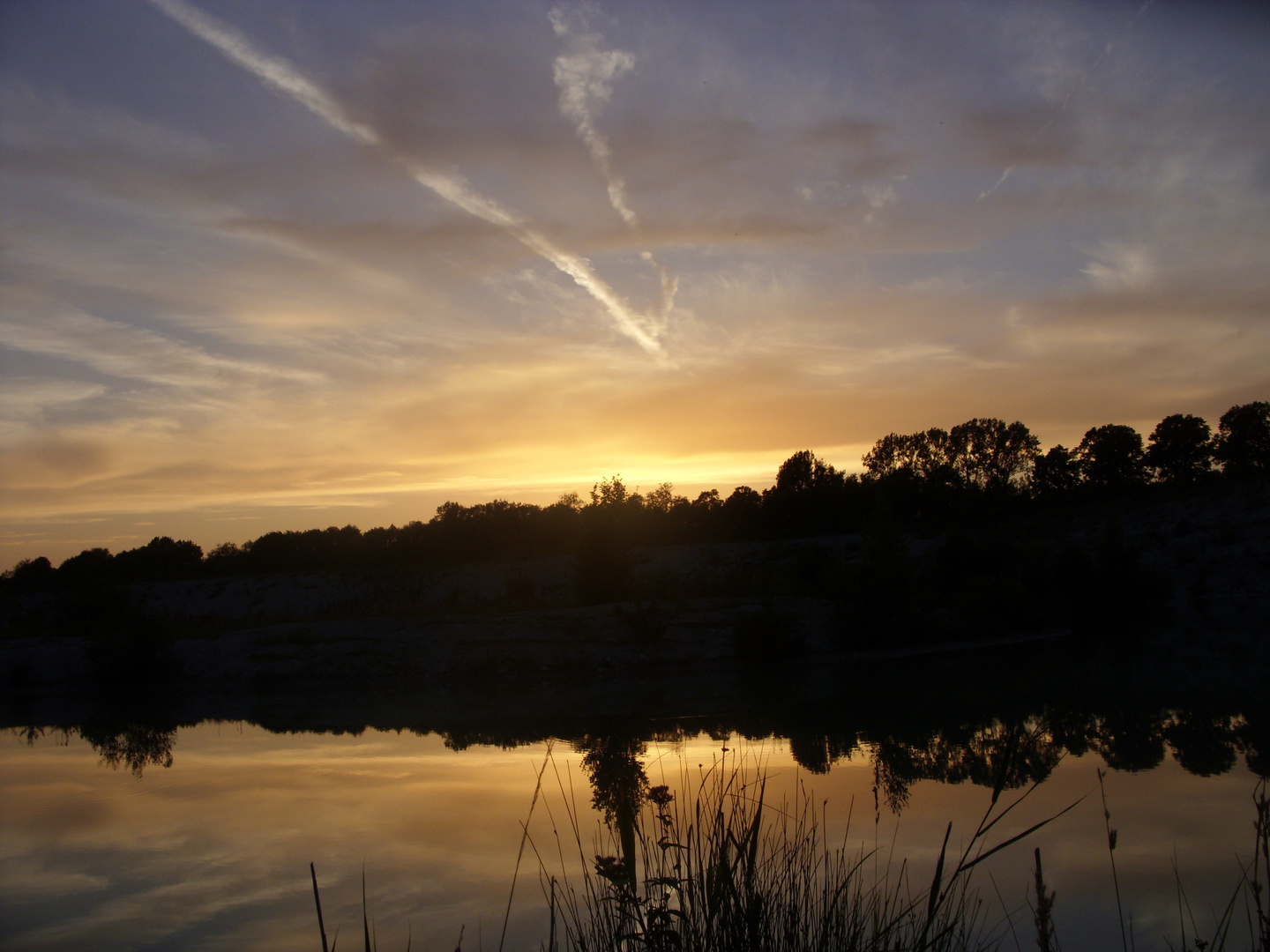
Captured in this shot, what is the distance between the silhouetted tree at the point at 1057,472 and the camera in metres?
64.6

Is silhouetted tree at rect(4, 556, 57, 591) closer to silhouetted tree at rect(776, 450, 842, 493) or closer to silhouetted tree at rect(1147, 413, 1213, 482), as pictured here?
silhouetted tree at rect(776, 450, 842, 493)

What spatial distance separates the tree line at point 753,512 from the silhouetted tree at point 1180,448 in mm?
72

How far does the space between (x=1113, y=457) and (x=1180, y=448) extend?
4.18 m

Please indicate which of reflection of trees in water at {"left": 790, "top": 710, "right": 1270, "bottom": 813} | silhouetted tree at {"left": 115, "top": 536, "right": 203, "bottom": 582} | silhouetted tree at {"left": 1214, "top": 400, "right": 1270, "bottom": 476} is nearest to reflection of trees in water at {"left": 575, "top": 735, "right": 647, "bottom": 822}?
reflection of trees in water at {"left": 790, "top": 710, "right": 1270, "bottom": 813}

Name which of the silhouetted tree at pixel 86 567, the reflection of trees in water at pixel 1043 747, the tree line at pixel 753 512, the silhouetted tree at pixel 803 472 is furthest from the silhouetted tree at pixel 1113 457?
the silhouetted tree at pixel 86 567

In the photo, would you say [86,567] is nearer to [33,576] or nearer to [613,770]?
[33,576]

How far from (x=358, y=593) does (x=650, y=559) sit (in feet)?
49.8

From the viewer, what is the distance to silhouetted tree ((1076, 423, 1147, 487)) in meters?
62.3

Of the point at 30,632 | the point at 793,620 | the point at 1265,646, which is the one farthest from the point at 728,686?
the point at 30,632

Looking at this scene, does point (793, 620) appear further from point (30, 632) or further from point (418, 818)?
point (30, 632)

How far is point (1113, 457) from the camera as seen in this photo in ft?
207

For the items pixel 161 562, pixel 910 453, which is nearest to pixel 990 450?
pixel 910 453

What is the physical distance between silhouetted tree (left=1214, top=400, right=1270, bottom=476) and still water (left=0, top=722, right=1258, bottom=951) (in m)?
57.6

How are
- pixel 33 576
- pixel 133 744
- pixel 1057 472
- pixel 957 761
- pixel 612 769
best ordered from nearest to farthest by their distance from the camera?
1. pixel 612 769
2. pixel 957 761
3. pixel 133 744
4. pixel 33 576
5. pixel 1057 472
